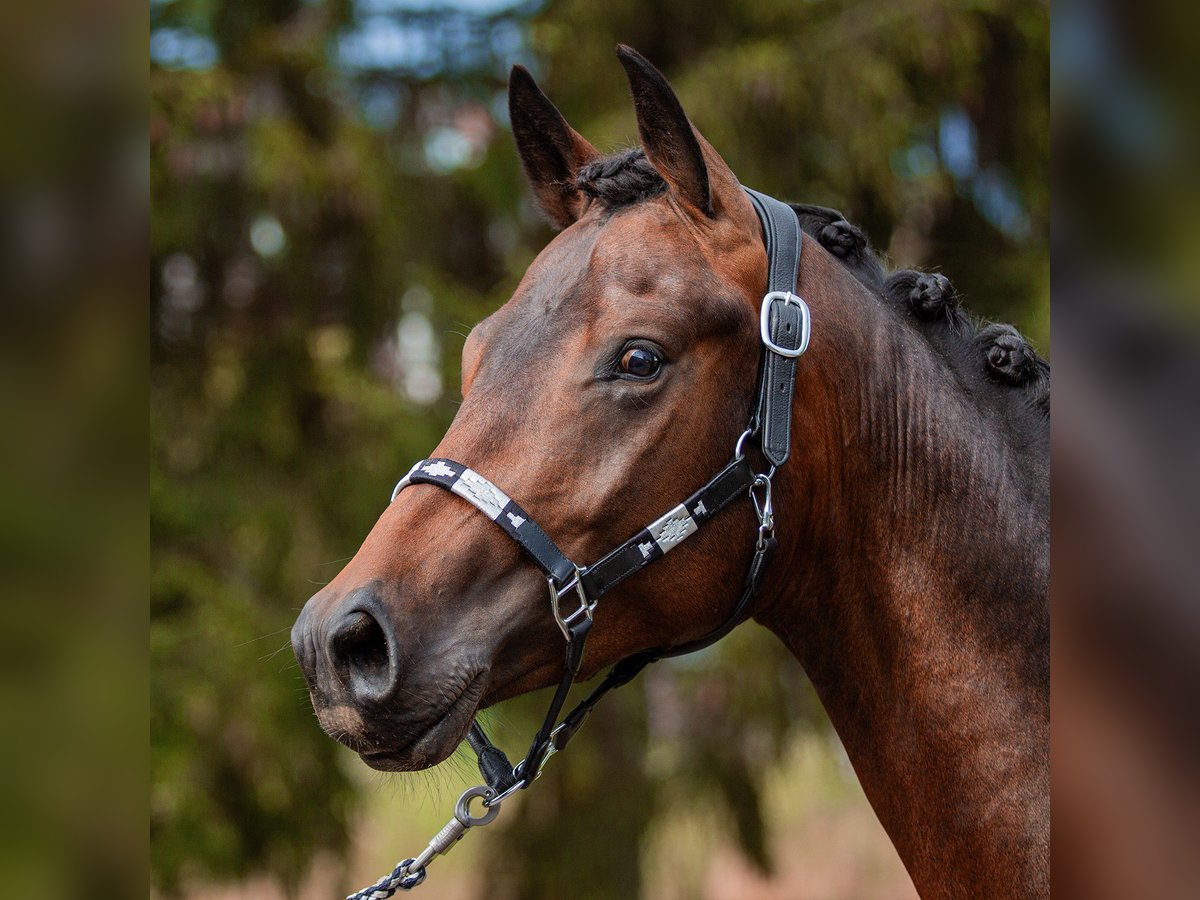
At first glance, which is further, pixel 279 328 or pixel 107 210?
pixel 279 328

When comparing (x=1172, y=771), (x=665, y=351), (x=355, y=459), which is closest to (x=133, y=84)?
(x=1172, y=771)

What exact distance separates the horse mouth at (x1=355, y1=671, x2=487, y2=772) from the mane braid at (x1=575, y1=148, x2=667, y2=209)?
3.85ft

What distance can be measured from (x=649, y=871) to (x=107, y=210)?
7438mm

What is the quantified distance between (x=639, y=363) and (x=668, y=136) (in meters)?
0.58

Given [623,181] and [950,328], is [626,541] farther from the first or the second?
[950,328]

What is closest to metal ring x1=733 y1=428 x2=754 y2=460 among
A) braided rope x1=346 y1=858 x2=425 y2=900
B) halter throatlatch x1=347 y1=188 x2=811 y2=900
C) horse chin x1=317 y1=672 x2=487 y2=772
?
halter throatlatch x1=347 y1=188 x2=811 y2=900

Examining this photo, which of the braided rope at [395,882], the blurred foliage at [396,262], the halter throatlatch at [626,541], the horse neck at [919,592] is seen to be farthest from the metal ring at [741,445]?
the blurred foliage at [396,262]

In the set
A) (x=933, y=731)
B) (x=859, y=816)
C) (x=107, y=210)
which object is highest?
(x=107, y=210)

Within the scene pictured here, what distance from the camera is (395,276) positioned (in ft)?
23.4

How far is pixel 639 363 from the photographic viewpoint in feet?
7.16

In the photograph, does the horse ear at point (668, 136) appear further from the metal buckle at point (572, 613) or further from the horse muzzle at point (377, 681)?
the horse muzzle at point (377, 681)

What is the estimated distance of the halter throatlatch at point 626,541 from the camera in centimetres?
211

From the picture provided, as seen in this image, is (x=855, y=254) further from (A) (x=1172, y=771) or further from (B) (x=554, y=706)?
(A) (x=1172, y=771)

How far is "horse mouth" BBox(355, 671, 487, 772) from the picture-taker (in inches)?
79.4
